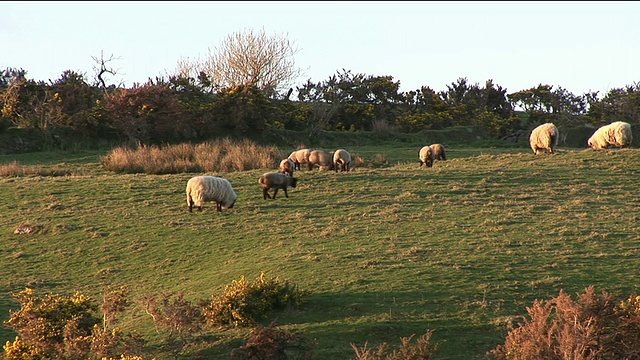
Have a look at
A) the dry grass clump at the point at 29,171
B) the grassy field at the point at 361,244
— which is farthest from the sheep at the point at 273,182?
the dry grass clump at the point at 29,171

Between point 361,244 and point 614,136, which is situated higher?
point 614,136

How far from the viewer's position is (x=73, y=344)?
37.9ft

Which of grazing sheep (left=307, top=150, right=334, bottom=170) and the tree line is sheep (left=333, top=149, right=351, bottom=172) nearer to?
grazing sheep (left=307, top=150, right=334, bottom=170)

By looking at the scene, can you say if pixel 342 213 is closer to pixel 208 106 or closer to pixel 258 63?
pixel 208 106

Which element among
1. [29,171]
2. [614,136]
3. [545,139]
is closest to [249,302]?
[29,171]

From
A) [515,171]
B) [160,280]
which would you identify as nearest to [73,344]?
[160,280]

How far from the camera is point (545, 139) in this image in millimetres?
33375

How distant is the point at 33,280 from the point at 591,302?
12457mm

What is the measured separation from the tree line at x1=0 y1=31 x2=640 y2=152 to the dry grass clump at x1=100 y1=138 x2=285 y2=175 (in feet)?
32.7

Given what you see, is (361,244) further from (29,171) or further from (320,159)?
(29,171)

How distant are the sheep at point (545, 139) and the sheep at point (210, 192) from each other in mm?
16567

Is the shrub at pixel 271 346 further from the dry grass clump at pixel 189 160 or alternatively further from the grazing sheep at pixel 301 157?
the dry grass clump at pixel 189 160

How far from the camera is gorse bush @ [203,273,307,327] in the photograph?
13.0 meters

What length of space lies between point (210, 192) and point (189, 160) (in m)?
13.3
